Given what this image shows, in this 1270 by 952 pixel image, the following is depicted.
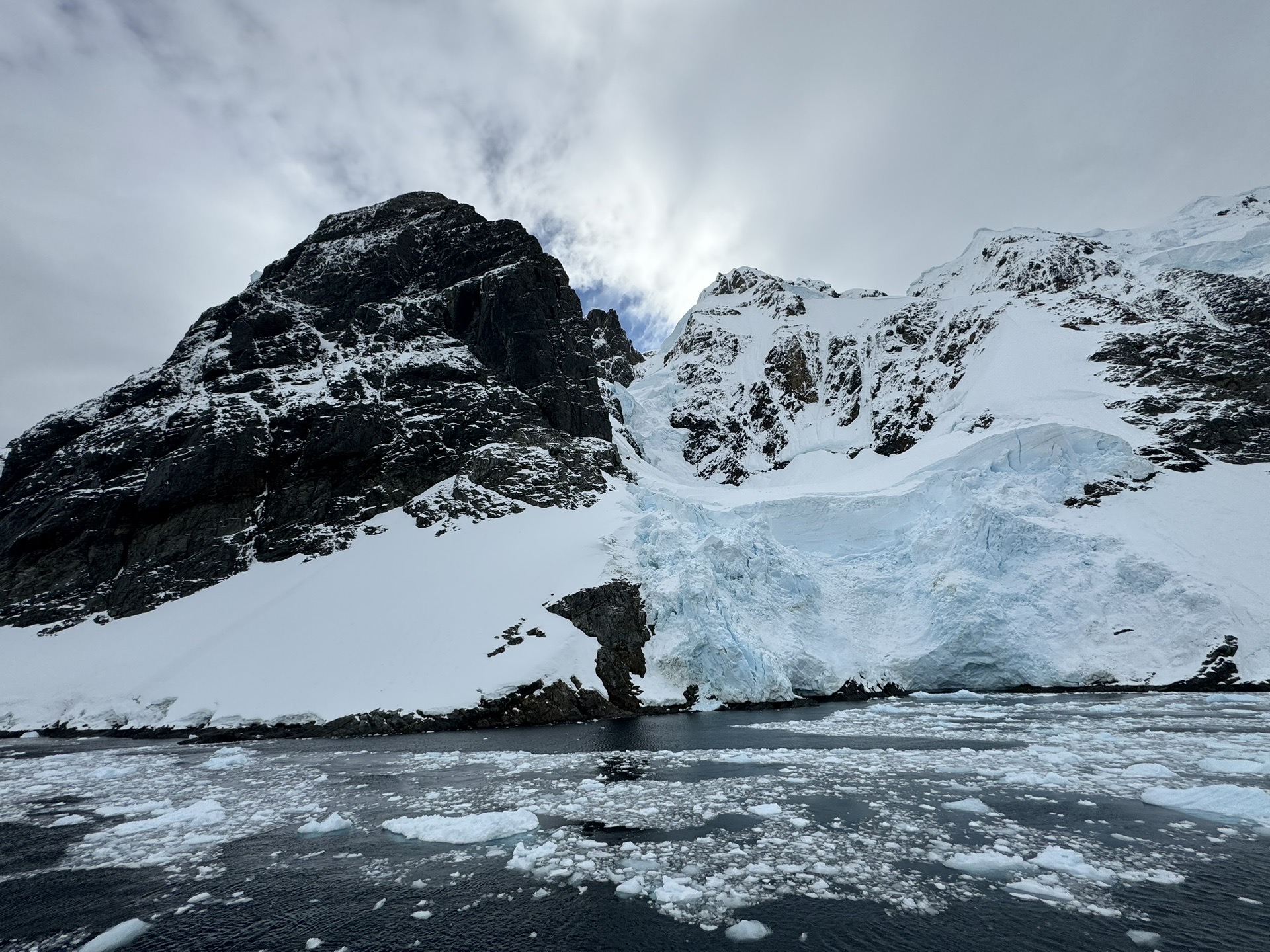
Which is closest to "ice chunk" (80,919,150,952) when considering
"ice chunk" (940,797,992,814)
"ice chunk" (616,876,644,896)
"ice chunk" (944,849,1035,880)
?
"ice chunk" (616,876,644,896)

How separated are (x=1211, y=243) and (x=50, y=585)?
449 ft

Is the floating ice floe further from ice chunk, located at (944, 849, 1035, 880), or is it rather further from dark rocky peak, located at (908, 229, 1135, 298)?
dark rocky peak, located at (908, 229, 1135, 298)

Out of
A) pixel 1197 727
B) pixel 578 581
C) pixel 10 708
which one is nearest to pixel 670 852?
pixel 1197 727

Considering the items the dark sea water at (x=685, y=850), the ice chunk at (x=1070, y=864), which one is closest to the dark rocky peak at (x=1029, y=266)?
the dark sea water at (x=685, y=850)

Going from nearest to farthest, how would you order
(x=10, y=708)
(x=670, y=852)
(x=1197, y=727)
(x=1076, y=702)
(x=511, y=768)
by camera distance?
(x=670, y=852) → (x=511, y=768) → (x=1197, y=727) → (x=1076, y=702) → (x=10, y=708)

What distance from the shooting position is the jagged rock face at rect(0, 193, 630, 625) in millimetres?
45125

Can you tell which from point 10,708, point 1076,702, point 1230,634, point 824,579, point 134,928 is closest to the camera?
point 134,928

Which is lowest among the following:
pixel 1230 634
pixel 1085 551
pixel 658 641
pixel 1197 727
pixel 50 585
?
pixel 1197 727

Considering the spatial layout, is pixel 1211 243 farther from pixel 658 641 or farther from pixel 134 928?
pixel 134 928

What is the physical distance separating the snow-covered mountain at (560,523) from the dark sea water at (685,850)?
12.5 m

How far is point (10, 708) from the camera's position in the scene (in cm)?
3400

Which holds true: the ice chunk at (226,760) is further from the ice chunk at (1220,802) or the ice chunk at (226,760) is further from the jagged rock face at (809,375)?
the jagged rock face at (809,375)

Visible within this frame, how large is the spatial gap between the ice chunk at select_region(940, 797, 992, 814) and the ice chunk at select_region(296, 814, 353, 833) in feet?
43.6

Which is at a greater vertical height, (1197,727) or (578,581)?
(578,581)
